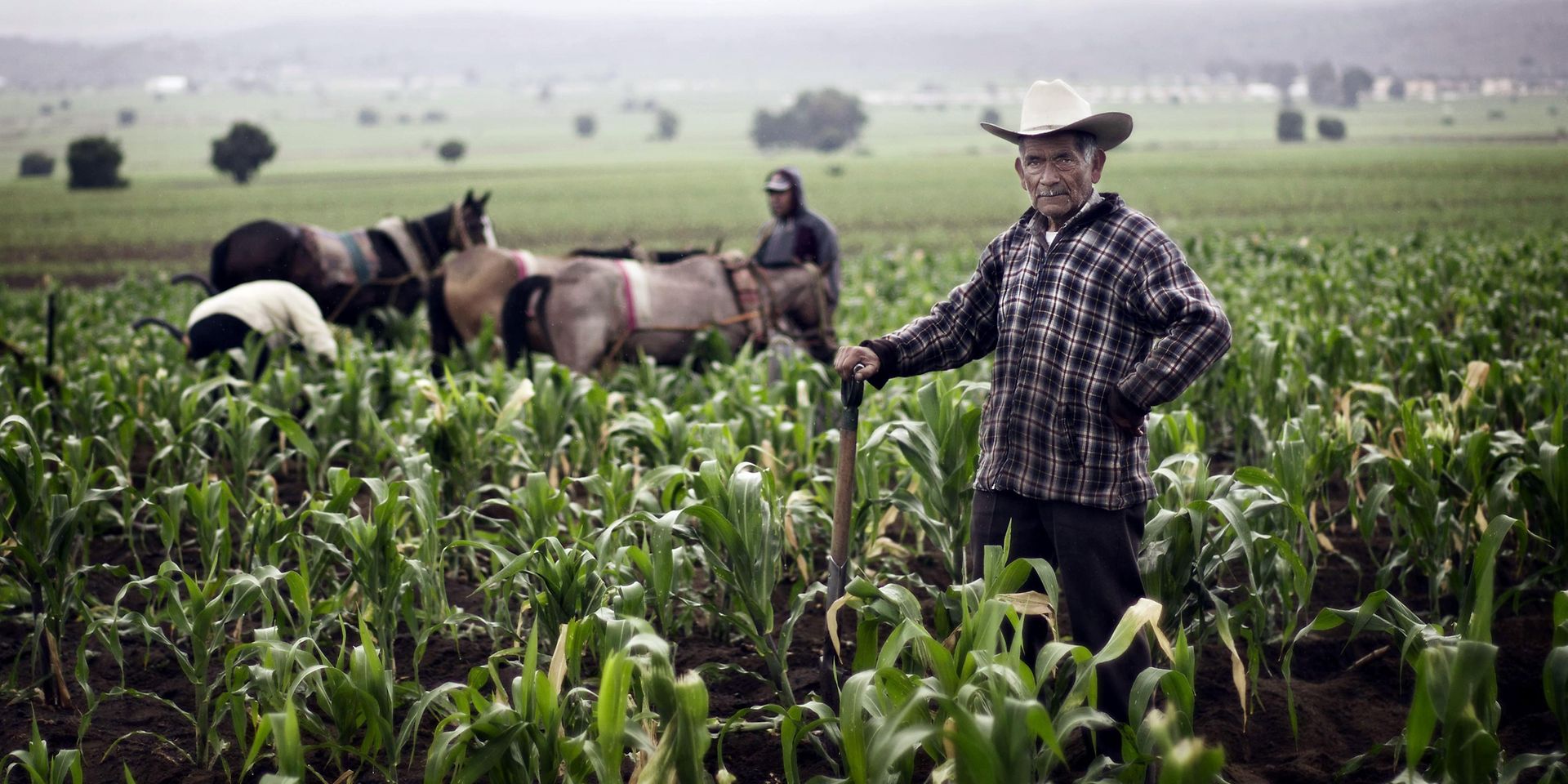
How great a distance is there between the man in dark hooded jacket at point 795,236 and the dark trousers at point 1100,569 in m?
4.78

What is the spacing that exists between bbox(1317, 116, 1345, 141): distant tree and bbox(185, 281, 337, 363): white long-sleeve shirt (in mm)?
53224

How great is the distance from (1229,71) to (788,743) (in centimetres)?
11216

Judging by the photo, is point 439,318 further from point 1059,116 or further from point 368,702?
point 1059,116

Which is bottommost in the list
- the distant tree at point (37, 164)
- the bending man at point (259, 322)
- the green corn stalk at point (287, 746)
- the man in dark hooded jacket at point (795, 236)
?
the green corn stalk at point (287, 746)

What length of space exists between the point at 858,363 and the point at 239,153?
2076 inches

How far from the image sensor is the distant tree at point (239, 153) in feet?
162

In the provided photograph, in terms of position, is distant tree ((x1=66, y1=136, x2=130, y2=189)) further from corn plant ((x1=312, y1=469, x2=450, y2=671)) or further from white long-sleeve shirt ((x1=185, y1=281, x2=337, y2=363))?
corn plant ((x1=312, y1=469, x2=450, y2=671))

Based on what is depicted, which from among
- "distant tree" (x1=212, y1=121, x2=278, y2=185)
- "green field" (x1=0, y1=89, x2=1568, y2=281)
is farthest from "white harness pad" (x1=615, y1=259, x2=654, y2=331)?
"distant tree" (x1=212, y1=121, x2=278, y2=185)

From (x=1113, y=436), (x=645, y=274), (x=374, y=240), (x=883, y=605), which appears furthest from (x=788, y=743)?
(x=374, y=240)

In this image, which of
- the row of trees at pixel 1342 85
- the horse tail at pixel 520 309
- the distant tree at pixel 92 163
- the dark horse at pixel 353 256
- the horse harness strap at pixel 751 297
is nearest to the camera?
the horse tail at pixel 520 309

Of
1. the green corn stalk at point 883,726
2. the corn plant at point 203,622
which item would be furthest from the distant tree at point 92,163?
the green corn stalk at point 883,726

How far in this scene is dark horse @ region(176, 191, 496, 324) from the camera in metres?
8.85

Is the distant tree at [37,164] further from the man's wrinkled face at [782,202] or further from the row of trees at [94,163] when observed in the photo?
the man's wrinkled face at [782,202]

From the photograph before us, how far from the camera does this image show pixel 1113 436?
296cm
